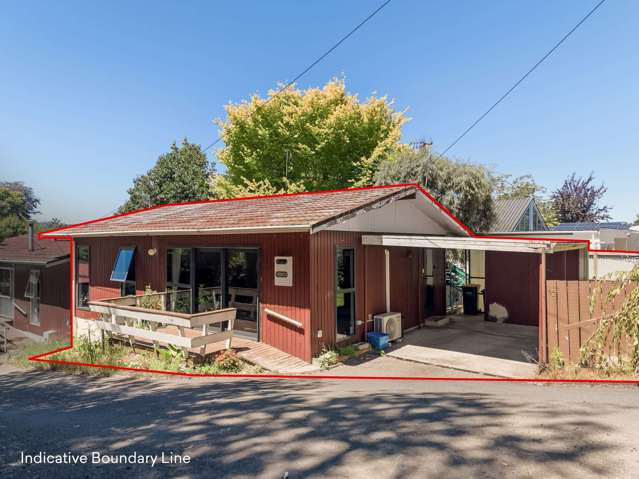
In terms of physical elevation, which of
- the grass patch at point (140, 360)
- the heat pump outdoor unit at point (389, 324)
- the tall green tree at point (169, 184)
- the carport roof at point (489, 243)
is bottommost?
the grass patch at point (140, 360)

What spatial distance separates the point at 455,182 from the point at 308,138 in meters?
9.83

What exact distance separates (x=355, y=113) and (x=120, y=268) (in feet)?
55.3

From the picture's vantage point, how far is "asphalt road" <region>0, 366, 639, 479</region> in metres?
2.99

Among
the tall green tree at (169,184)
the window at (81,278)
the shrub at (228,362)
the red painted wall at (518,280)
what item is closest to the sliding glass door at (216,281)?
the shrub at (228,362)

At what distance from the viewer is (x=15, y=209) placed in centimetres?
4547

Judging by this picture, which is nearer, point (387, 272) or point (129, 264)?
point (387, 272)

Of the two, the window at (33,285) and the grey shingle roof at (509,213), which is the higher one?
the grey shingle roof at (509,213)

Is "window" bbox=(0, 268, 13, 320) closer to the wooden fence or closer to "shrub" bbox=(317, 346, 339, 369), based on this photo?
"shrub" bbox=(317, 346, 339, 369)

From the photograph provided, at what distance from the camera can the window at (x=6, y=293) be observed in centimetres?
1990

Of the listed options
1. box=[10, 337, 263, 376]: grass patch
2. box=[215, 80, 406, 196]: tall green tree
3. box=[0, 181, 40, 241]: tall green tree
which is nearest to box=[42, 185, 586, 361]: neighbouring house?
box=[10, 337, 263, 376]: grass patch

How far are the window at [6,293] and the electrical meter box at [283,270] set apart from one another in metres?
17.6

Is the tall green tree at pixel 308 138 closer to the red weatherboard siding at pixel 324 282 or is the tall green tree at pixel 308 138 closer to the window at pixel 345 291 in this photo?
the window at pixel 345 291

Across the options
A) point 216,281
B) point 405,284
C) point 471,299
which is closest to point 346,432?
point 216,281

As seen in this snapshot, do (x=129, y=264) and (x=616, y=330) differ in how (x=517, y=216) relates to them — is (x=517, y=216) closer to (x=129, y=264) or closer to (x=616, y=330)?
(x=616, y=330)
